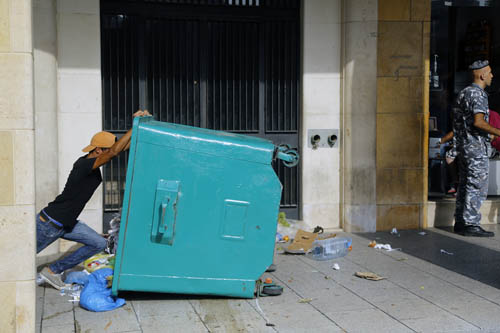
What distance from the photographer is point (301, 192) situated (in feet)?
28.0

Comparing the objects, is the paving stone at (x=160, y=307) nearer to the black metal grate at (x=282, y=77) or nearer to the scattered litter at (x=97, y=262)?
the scattered litter at (x=97, y=262)

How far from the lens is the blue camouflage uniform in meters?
7.97

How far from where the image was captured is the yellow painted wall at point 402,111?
27.6ft

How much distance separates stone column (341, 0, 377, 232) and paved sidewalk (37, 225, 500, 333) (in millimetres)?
1721

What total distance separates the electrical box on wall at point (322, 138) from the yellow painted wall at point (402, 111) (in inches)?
22.7

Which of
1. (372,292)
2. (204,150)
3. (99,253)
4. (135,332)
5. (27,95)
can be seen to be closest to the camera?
(27,95)

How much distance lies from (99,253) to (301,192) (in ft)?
10.4

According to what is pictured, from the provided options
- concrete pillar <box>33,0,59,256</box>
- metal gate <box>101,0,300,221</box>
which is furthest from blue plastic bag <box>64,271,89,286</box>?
metal gate <box>101,0,300,221</box>

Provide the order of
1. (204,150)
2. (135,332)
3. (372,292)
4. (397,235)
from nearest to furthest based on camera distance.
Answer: (135,332) < (204,150) < (372,292) < (397,235)

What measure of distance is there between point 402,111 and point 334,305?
4.02 metres

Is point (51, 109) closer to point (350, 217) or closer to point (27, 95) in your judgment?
point (27, 95)

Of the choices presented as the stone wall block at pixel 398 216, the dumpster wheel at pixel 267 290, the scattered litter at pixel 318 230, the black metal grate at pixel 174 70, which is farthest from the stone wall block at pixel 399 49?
the dumpster wheel at pixel 267 290

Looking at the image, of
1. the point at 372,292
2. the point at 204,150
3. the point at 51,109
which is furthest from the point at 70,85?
the point at 372,292

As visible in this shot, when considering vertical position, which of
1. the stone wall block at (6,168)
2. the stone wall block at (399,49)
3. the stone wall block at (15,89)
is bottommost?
the stone wall block at (6,168)
